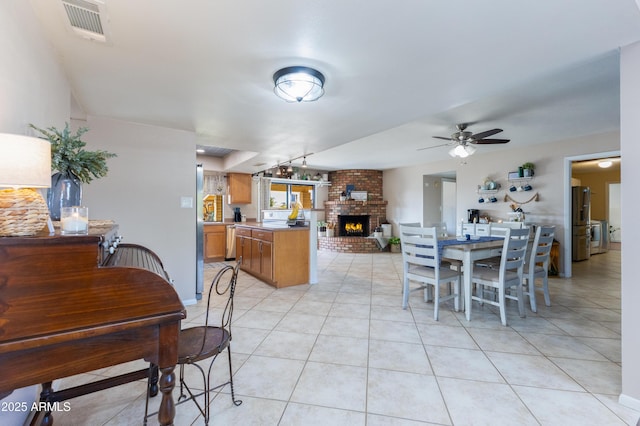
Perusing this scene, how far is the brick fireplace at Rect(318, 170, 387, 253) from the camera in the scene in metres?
8.11

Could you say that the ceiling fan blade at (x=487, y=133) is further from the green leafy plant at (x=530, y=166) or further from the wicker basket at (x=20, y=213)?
the wicker basket at (x=20, y=213)

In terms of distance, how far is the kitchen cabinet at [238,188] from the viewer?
6910 millimetres

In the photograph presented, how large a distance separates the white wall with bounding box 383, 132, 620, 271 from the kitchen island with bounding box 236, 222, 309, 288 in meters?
3.85

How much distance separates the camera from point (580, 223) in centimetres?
602

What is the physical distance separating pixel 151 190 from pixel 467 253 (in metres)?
3.52

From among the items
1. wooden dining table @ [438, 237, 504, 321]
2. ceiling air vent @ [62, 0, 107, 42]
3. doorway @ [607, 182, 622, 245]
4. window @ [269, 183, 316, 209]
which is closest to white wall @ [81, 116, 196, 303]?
ceiling air vent @ [62, 0, 107, 42]

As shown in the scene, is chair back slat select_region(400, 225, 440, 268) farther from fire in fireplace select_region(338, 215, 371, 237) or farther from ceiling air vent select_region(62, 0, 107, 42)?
fire in fireplace select_region(338, 215, 371, 237)

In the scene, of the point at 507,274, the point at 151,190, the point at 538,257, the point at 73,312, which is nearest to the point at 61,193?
the point at 73,312

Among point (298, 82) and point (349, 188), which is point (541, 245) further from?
point (349, 188)

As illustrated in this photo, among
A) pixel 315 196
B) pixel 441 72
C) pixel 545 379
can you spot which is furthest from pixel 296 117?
pixel 315 196

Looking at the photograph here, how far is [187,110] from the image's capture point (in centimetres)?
281

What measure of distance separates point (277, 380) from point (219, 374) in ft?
1.43

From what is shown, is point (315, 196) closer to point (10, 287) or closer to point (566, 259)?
point (566, 259)

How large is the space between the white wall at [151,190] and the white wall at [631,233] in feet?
12.6
